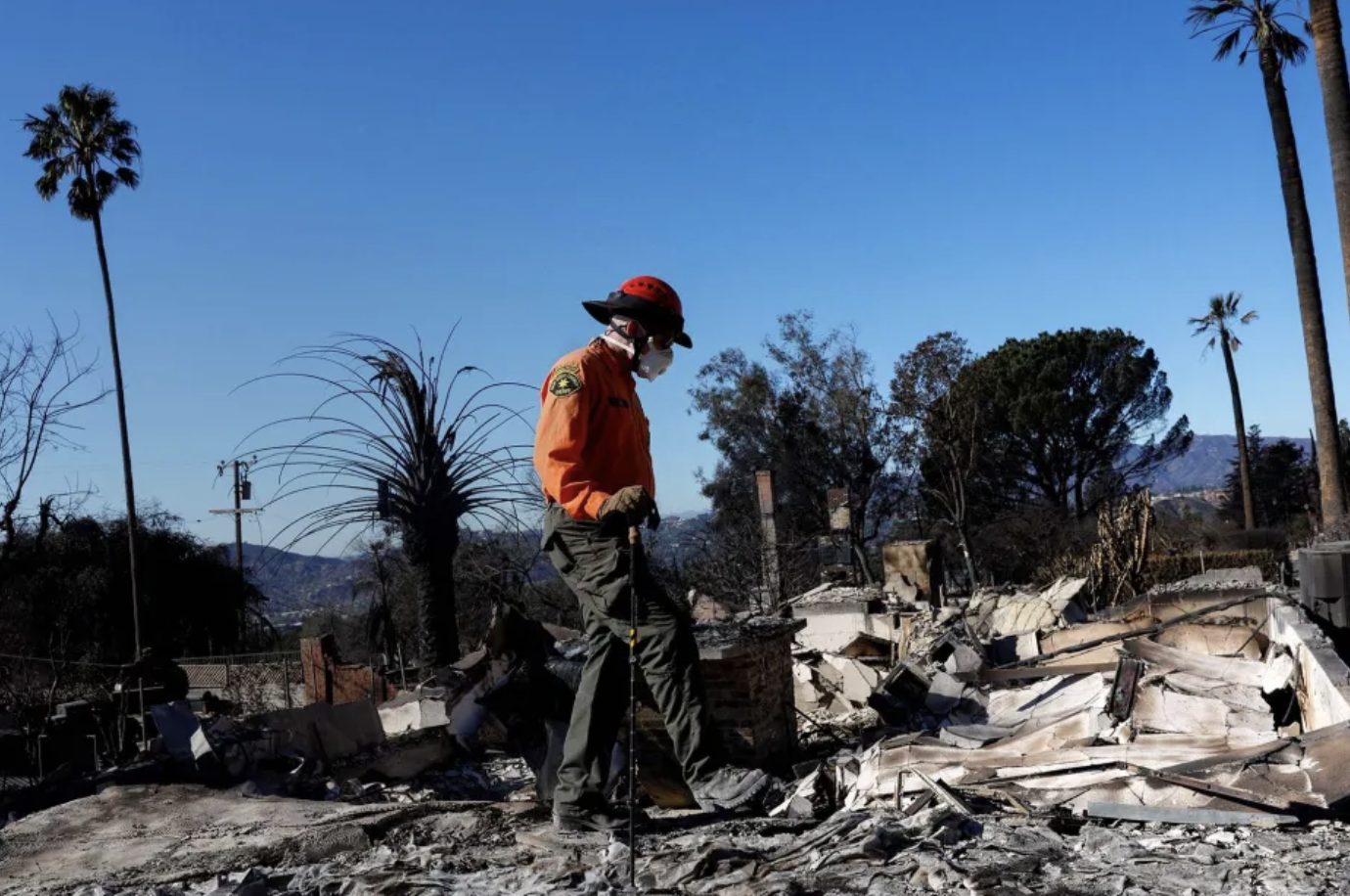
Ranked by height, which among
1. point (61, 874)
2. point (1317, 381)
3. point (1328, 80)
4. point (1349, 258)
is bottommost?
point (61, 874)

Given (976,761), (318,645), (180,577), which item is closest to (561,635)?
(976,761)

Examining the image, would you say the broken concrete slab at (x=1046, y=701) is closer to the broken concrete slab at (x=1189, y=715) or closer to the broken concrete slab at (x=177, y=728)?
the broken concrete slab at (x=1189, y=715)

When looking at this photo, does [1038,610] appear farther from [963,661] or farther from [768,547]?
[768,547]

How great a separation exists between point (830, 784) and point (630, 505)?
173cm

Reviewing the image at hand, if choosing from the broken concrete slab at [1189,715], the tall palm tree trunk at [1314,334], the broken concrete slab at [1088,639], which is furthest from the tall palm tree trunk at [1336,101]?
the broken concrete slab at [1189,715]

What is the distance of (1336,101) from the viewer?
14555 millimetres

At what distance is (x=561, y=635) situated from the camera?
9391mm

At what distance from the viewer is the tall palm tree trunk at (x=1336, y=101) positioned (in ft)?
47.3

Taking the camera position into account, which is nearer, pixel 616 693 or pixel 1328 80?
pixel 616 693

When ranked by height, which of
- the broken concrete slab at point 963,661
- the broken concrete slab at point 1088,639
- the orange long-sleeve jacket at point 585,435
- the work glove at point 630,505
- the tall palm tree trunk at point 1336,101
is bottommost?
the broken concrete slab at point 963,661

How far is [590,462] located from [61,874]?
8.56 ft

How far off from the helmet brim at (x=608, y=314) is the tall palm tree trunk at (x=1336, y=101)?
12.8m

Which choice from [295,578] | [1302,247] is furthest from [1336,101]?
[295,578]

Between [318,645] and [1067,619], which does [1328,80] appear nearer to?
[1067,619]
